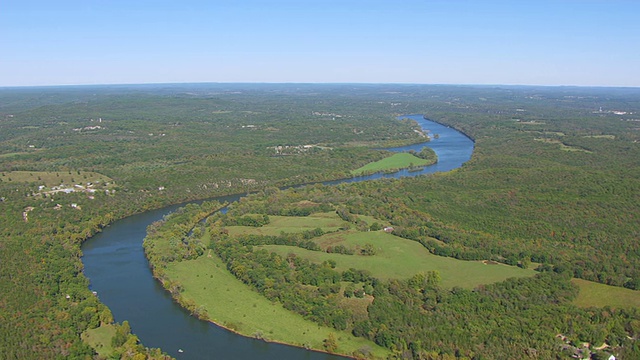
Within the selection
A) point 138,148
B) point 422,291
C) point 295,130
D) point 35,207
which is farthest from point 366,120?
point 422,291

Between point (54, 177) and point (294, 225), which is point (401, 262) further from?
point (54, 177)

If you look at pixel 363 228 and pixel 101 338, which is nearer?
pixel 101 338

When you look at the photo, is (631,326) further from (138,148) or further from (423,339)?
(138,148)

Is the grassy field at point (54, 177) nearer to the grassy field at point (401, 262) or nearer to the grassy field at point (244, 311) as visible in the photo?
the grassy field at point (244, 311)

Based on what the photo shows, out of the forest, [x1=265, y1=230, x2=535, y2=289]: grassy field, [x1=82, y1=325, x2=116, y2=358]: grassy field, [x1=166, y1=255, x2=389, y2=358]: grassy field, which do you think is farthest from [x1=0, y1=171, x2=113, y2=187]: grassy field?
[x1=82, y1=325, x2=116, y2=358]: grassy field

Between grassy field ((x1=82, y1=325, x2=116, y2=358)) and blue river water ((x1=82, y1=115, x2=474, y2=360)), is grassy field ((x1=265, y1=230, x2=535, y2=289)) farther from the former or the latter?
grassy field ((x1=82, y1=325, x2=116, y2=358))

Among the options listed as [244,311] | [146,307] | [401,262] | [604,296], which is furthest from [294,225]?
[604,296]

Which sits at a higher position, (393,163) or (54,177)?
(54,177)
